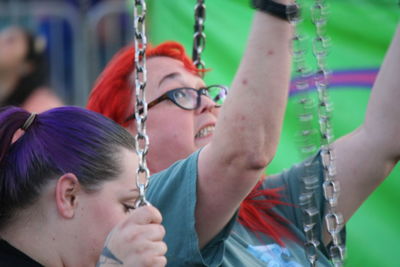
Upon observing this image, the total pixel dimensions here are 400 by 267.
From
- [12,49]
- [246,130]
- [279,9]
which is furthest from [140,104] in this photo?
[12,49]

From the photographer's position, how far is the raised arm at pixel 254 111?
1.43 m

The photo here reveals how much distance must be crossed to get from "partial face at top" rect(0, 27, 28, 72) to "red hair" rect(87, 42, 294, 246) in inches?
82.3

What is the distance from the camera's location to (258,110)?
144 centimetres

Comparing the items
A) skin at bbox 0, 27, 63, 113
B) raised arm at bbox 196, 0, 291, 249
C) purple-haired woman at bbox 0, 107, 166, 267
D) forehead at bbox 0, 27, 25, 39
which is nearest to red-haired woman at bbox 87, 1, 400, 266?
raised arm at bbox 196, 0, 291, 249

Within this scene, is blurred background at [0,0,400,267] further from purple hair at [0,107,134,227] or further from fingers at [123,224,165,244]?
fingers at [123,224,165,244]

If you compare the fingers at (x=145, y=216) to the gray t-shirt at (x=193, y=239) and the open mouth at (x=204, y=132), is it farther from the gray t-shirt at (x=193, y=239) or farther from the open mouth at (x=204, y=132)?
the open mouth at (x=204, y=132)

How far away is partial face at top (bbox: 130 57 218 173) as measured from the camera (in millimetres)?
2090

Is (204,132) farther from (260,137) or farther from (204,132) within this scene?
(260,137)

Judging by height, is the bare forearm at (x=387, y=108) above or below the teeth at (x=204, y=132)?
above

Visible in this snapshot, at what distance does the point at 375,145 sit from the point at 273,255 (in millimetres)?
413

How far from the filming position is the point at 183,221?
5.20ft

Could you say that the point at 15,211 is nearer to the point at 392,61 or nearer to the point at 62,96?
the point at 392,61

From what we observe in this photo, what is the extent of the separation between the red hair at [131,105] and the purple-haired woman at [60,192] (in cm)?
54

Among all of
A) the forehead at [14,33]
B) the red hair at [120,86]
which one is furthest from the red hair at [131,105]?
the forehead at [14,33]
